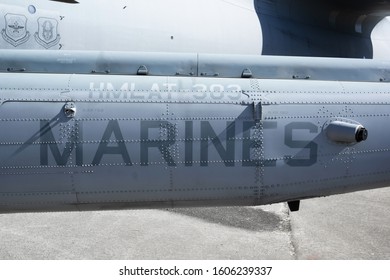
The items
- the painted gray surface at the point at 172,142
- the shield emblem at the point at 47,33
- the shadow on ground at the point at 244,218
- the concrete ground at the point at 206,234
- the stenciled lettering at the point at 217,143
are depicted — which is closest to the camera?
the painted gray surface at the point at 172,142

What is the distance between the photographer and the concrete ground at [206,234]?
6.27m

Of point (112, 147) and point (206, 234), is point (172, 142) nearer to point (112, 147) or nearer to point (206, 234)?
point (112, 147)

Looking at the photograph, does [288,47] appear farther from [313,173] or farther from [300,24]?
[313,173]

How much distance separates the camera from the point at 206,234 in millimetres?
7059

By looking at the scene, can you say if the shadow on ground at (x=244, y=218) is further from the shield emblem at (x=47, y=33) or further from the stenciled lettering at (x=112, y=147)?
the shield emblem at (x=47, y=33)

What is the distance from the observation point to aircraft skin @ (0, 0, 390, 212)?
14.2ft

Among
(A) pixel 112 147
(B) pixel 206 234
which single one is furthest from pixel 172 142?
(B) pixel 206 234

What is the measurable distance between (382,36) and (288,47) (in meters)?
2.47

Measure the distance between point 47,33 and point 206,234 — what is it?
4.17 metres

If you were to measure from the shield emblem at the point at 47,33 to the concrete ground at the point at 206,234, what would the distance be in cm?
315

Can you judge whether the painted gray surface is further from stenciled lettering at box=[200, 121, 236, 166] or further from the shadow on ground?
the shadow on ground

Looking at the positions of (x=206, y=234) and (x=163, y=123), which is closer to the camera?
(x=163, y=123)

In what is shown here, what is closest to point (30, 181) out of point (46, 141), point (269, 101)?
point (46, 141)

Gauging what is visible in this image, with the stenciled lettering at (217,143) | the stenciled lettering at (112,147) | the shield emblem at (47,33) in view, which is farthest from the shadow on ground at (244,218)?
the shield emblem at (47,33)
